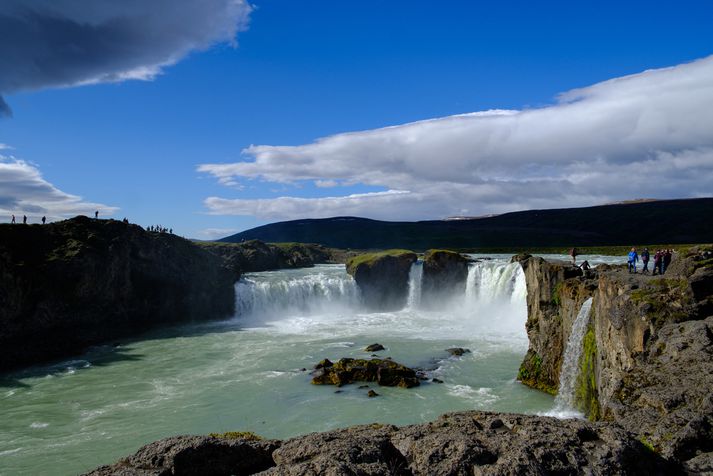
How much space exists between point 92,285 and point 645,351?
45.1 m

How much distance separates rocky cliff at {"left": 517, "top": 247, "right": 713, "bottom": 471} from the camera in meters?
7.45

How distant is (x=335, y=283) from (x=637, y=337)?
47.2 metres

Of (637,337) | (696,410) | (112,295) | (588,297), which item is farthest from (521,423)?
(112,295)

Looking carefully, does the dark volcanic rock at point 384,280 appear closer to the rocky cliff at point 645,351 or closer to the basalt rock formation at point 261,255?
the basalt rock formation at point 261,255

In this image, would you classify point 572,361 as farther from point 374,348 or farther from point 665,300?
point 374,348

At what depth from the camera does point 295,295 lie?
2264 inches

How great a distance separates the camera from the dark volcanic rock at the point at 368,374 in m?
26.8

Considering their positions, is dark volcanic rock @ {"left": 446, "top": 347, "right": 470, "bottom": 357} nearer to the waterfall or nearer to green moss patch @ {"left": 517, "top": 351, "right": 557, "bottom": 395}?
green moss patch @ {"left": 517, "top": 351, "right": 557, "bottom": 395}

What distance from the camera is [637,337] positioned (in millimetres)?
14102

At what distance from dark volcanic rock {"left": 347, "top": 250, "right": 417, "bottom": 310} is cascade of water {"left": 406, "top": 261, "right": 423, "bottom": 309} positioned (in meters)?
0.43

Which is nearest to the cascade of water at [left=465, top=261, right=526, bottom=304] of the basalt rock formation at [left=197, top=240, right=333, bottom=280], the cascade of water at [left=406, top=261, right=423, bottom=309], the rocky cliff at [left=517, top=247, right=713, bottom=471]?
the cascade of water at [left=406, top=261, right=423, bottom=309]

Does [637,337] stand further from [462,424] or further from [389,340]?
[389,340]

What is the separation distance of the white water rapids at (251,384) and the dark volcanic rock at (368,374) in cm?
69

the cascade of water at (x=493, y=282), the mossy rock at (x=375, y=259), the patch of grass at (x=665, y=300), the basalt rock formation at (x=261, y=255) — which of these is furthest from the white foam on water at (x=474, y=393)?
the basalt rock formation at (x=261, y=255)
